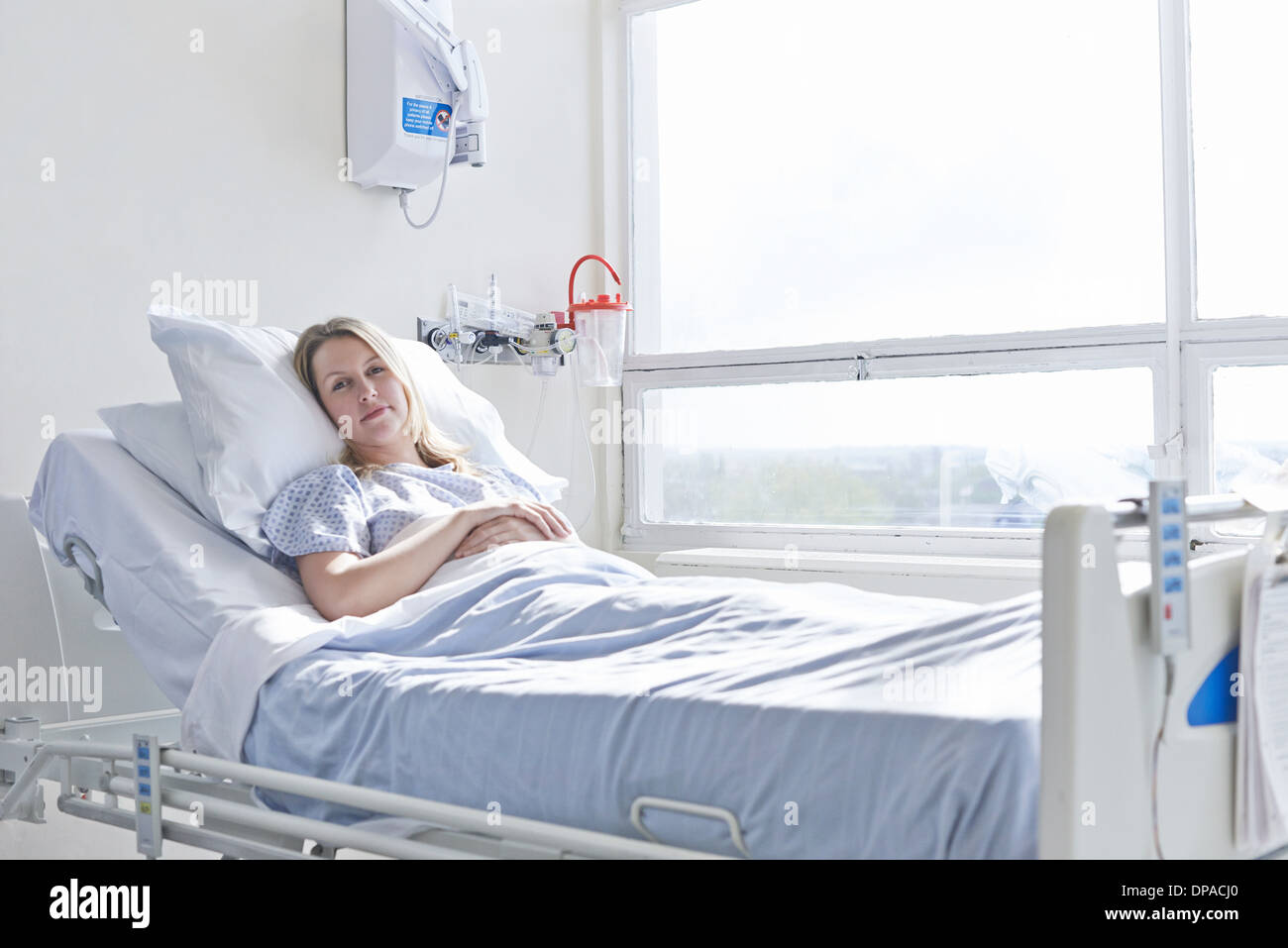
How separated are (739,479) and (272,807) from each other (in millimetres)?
1967

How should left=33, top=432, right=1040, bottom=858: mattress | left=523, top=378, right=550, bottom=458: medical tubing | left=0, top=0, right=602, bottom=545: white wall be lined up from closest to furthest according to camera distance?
left=33, top=432, right=1040, bottom=858: mattress
left=0, top=0, right=602, bottom=545: white wall
left=523, top=378, right=550, bottom=458: medical tubing

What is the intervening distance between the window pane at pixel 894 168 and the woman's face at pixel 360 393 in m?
1.38

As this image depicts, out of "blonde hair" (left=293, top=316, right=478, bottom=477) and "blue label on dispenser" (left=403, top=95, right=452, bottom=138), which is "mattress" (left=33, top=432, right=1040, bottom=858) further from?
"blue label on dispenser" (left=403, top=95, right=452, bottom=138)

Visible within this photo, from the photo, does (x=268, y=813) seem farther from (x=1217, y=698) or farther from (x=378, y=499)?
(x=1217, y=698)

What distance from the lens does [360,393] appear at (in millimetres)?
1980

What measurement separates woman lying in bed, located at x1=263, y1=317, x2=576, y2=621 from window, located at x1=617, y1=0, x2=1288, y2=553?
1.10 metres

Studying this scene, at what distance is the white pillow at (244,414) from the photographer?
5.68 ft

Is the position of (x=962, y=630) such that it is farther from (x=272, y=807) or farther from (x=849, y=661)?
(x=272, y=807)

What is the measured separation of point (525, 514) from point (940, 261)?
1.50m

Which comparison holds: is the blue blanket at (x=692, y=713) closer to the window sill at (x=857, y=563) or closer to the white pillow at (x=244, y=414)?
the white pillow at (x=244, y=414)

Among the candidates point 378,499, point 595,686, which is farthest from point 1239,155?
point 595,686

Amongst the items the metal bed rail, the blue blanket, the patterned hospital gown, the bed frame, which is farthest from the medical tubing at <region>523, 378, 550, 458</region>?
the bed frame

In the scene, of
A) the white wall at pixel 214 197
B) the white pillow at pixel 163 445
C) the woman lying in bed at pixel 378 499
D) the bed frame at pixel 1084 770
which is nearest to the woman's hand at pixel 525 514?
the woman lying in bed at pixel 378 499

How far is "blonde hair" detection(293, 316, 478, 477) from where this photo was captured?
1.99 meters
